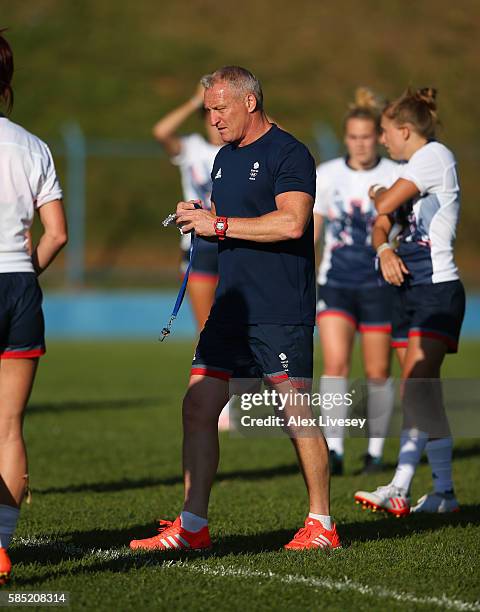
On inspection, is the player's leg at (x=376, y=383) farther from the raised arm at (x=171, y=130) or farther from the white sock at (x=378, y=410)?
the raised arm at (x=171, y=130)

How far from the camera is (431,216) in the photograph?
6730 mm

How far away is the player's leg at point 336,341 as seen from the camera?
821 cm

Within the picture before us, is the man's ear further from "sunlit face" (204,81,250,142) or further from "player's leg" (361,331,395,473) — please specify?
"player's leg" (361,331,395,473)

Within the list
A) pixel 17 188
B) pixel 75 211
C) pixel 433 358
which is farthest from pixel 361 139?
pixel 75 211

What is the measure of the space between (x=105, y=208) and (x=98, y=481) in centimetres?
2437

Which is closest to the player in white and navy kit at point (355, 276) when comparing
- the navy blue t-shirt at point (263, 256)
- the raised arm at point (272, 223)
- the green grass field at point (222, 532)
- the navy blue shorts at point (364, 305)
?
the navy blue shorts at point (364, 305)

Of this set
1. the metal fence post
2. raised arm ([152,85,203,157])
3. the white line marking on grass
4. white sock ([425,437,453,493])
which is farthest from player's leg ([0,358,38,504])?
the metal fence post

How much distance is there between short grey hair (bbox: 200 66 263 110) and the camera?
546 centimetres

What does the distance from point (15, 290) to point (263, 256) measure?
1312 millimetres

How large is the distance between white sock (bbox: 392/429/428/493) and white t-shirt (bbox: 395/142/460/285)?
0.91 metres

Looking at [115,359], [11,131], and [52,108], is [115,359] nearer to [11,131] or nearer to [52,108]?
[11,131]

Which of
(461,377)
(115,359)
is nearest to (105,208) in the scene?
(115,359)

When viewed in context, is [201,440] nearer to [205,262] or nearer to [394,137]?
[394,137]

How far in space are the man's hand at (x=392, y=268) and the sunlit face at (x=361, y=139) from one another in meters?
1.79
